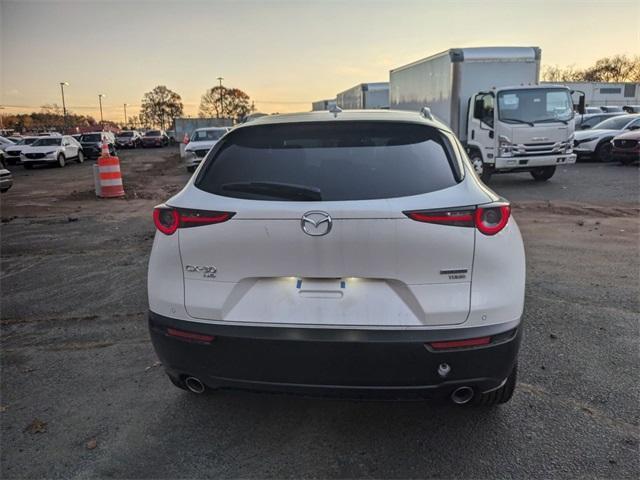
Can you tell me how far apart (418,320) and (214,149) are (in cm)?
148

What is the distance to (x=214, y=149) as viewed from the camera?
2.82m

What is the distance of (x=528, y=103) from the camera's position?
509 inches

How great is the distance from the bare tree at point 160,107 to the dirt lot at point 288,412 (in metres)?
100

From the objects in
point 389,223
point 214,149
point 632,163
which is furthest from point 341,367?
point 632,163

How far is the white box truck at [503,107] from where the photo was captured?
12.9m

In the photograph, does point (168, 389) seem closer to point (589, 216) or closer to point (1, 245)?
point (1, 245)

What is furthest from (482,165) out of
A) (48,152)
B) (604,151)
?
(48,152)

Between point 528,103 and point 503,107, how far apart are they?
662mm

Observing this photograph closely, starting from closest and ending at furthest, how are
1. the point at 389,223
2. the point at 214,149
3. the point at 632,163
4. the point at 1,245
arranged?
the point at 389,223
the point at 214,149
the point at 1,245
the point at 632,163

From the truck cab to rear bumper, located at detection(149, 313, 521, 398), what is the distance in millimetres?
11375

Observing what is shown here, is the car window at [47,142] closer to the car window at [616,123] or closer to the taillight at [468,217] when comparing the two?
the car window at [616,123]

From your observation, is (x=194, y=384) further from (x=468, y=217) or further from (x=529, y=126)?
(x=529, y=126)

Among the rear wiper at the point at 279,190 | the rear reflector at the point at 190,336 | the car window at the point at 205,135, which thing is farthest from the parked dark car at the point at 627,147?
the rear reflector at the point at 190,336

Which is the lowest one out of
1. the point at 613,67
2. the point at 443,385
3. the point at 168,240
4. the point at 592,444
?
the point at 592,444
